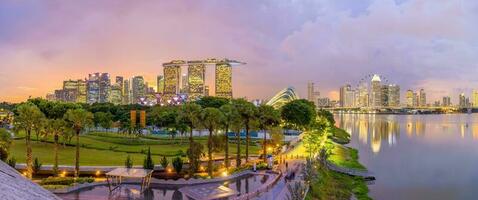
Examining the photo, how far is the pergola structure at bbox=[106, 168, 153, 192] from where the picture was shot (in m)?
32.1

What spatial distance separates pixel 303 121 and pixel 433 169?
42497mm

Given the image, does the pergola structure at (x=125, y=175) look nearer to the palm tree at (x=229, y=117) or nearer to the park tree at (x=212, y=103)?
the palm tree at (x=229, y=117)

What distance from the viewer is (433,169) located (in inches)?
2672

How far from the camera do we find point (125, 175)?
32.0 m

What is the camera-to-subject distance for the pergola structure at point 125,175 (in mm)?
32094

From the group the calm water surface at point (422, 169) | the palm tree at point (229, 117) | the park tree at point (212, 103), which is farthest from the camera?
the park tree at point (212, 103)

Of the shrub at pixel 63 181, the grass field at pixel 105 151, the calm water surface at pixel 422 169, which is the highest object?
the grass field at pixel 105 151

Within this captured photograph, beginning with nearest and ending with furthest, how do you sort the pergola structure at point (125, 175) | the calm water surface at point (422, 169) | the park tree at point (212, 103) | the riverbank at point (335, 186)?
the pergola structure at point (125, 175) < the riverbank at point (335, 186) < the calm water surface at point (422, 169) < the park tree at point (212, 103)

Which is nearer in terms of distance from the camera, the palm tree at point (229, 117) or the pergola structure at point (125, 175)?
the pergola structure at point (125, 175)

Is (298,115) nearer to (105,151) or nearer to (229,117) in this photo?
(105,151)

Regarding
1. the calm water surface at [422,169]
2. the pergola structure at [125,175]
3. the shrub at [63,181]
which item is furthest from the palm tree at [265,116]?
the shrub at [63,181]

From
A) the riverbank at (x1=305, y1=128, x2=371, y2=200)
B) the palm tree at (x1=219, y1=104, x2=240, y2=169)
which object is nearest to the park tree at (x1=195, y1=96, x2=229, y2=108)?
the palm tree at (x1=219, y1=104, x2=240, y2=169)

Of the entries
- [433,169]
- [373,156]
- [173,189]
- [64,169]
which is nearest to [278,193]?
[173,189]

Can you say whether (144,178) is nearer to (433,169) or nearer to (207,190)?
(207,190)
